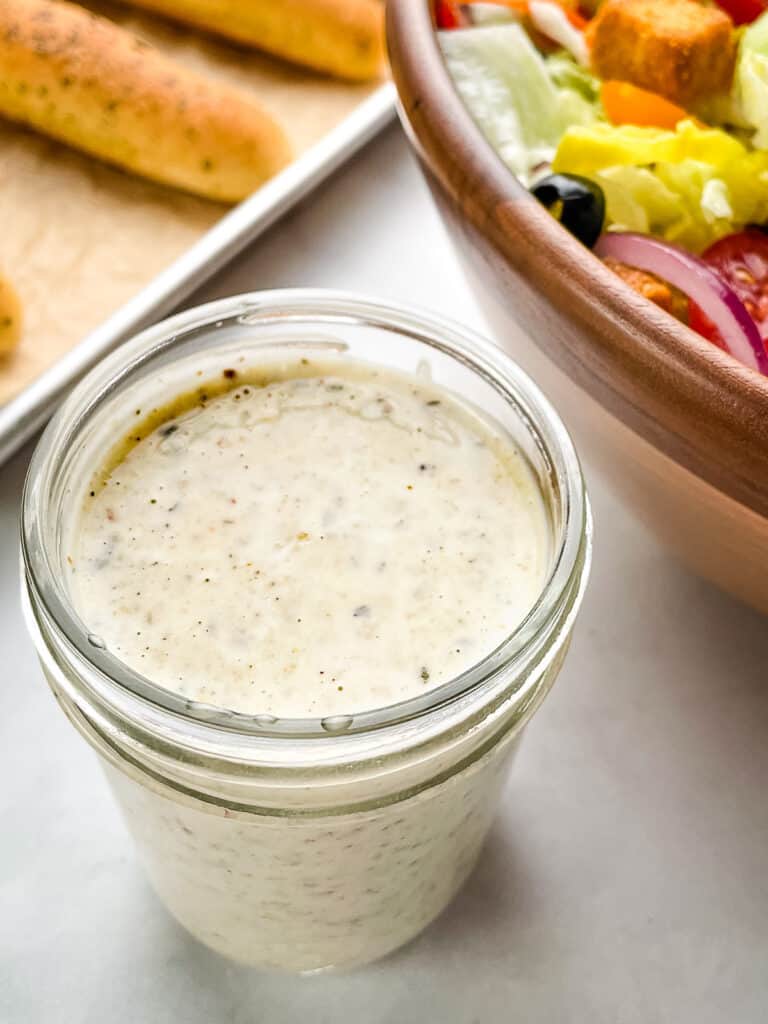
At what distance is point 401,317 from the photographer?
3.12 ft

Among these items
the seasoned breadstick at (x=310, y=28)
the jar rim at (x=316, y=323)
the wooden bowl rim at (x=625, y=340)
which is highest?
the wooden bowl rim at (x=625, y=340)

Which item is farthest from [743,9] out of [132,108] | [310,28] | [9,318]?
[9,318]

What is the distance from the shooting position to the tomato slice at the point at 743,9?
1327 mm

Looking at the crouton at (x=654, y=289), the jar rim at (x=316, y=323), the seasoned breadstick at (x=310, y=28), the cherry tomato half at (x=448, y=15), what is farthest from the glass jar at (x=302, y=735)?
the seasoned breadstick at (x=310, y=28)

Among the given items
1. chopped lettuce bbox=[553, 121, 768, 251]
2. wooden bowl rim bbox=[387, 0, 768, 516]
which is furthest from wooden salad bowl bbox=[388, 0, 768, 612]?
chopped lettuce bbox=[553, 121, 768, 251]

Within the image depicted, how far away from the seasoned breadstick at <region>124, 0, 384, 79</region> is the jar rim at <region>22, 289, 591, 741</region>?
34.8 inches

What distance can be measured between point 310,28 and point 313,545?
3.55 feet

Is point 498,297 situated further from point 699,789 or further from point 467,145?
point 699,789

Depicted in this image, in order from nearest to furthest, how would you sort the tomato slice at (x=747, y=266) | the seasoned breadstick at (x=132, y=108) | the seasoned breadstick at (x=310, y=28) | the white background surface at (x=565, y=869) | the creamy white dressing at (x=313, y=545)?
1. the creamy white dressing at (x=313, y=545)
2. the white background surface at (x=565, y=869)
3. the tomato slice at (x=747, y=266)
4. the seasoned breadstick at (x=132, y=108)
5. the seasoned breadstick at (x=310, y=28)

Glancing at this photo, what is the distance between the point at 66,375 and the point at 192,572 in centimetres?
51

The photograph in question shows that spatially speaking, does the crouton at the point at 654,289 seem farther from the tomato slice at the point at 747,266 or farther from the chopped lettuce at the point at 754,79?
the chopped lettuce at the point at 754,79

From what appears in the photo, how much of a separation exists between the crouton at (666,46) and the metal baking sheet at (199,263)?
385 millimetres

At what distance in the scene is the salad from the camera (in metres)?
1.12

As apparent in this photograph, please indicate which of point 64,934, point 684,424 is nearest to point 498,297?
point 684,424
